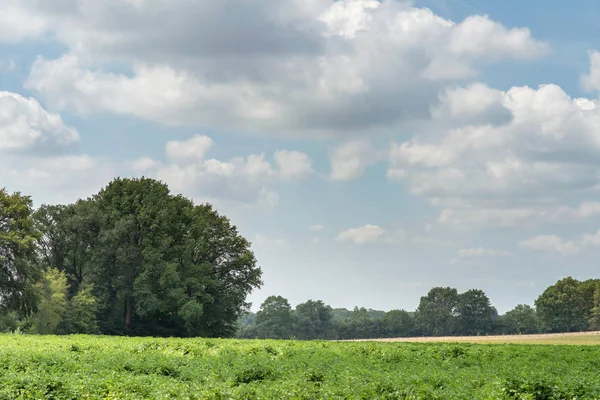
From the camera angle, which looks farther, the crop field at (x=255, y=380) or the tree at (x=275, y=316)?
the tree at (x=275, y=316)

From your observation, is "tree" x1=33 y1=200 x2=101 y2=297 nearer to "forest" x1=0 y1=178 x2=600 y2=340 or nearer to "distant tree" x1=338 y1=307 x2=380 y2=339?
"forest" x1=0 y1=178 x2=600 y2=340

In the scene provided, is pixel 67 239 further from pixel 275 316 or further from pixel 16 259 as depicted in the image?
pixel 275 316

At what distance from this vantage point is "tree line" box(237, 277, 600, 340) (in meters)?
150

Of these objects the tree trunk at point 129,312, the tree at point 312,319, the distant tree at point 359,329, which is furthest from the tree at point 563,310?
the tree trunk at point 129,312

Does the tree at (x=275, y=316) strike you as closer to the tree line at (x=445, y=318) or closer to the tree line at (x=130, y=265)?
the tree line at (x=445, y=318)

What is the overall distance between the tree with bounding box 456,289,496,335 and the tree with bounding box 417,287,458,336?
1.98 m

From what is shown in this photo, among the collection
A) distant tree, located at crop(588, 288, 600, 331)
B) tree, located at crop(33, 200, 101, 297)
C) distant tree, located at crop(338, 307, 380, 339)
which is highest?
tree, located at crop(33, 200, 101, 297)

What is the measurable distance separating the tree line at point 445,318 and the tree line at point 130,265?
245 ft

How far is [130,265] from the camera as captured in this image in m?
73.7

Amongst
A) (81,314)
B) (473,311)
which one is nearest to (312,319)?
(473,311)

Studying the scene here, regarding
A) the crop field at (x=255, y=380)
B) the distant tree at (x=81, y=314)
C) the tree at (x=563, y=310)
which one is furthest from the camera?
the tree at (x=563, y=310)

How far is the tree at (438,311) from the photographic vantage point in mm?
169375

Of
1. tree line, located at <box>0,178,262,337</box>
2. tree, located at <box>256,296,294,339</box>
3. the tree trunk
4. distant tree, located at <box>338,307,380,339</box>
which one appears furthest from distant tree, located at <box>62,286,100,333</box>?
distant tree, located at <box>338,307,380,339</box>

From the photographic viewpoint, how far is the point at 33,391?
51.1 feet
